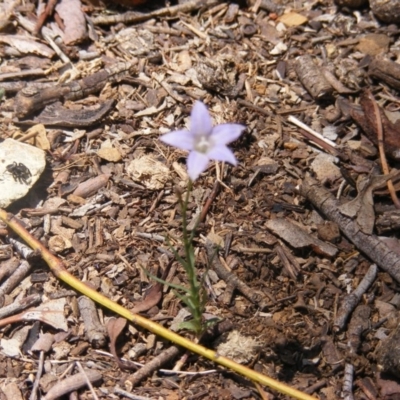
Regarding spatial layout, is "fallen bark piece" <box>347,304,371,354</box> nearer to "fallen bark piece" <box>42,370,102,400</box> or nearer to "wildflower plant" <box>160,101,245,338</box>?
"wildflower plant" <box>160,101,245,338</box>

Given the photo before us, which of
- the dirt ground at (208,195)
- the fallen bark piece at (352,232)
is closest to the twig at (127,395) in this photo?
the dirt ground at (208,195)

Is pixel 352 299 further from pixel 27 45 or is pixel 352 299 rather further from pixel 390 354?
pixel 27 45

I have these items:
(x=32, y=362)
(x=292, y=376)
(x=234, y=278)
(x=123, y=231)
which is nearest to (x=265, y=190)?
(x=234, y=278)

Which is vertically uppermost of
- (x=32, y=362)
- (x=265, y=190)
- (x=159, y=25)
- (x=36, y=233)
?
(x=159, y=25)

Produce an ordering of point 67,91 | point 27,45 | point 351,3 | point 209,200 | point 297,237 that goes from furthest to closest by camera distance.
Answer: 1. point 351,3
2. point 27,45
3. point 67,91
4. point 209,200
5. point 297,237

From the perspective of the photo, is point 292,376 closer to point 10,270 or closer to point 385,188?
point 385,188

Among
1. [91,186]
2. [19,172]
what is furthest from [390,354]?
[19,172]

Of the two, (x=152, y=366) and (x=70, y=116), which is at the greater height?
(x=70, y=116)
